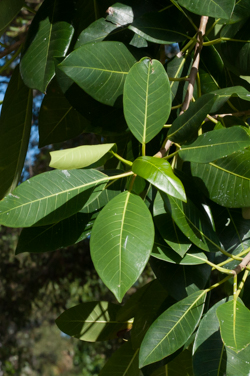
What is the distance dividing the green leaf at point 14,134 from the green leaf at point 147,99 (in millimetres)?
347

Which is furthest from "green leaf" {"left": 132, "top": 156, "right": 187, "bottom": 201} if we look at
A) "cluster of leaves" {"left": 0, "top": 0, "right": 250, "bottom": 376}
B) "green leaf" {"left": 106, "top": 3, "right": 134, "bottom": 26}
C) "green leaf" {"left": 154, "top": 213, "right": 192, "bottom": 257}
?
"green leaf" {"left": 106, "top": 3, "right": 134, "bottom": 26}

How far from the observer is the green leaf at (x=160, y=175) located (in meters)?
0.41

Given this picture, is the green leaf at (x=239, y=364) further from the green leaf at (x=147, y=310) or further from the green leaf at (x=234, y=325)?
the green leaf at (x=147, y=310)

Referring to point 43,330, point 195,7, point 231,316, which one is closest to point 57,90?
point 195,7

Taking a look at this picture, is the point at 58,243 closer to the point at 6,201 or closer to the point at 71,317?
the point at 6,201

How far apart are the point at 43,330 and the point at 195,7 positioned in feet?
20.9

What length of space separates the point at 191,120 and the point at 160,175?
0.36ft

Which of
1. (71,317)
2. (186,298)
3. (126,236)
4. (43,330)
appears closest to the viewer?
(126,236)

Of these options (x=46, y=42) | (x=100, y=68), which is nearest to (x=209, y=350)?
(x=100, y=68)

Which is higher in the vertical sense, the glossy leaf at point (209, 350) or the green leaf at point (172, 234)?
the green leaf at point (172, 234)

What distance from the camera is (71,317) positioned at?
2.56 ft

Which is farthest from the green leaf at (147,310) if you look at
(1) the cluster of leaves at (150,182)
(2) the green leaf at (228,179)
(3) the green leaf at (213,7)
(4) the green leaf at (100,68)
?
(3) the green leaf at (213,7)

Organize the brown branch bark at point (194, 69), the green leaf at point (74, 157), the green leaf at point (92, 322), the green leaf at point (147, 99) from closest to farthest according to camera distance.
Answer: the green leaf at point (74, 157), the green leaf at point (147, 99), the brown branch bark at point (194, 69), the green leaf at point (92, 322)

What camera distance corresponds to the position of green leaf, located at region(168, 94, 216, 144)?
0.48 m
